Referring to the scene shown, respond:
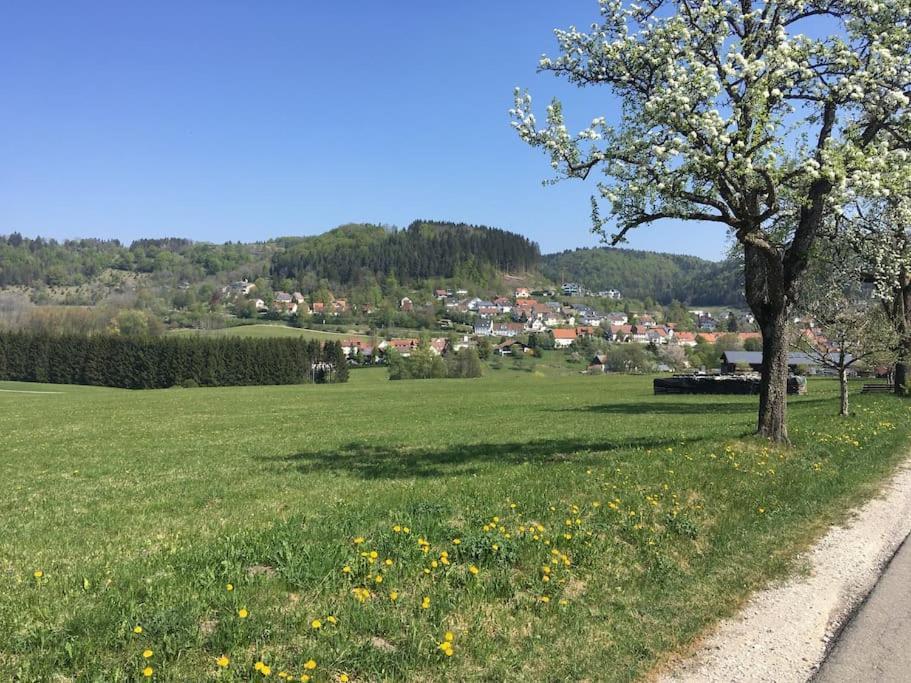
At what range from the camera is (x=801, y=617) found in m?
7.08

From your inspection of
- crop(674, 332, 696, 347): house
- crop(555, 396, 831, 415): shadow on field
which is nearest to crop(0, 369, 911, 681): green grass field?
crop(555, 396, 831, 415): shadow on field

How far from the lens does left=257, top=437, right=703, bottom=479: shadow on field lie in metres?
15.7

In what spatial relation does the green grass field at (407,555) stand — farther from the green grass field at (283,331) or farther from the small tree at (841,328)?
the green grass field at (283,331)

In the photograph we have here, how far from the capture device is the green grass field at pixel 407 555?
5504 millimetres

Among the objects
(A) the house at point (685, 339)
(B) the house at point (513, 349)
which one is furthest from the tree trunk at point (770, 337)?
(A) the house at point (685, 339)

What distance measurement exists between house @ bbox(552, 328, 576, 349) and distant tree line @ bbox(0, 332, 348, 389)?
8999 cm

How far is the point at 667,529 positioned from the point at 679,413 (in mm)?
27402

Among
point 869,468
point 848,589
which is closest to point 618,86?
point 869,468

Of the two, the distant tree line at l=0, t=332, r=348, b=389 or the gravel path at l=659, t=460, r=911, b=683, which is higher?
the gravel path at l=659, t=460, r=911, b=683

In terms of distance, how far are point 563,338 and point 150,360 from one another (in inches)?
4765

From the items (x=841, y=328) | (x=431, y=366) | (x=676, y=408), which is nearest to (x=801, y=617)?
(x=841, y=328)

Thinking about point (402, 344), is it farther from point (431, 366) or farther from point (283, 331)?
point (431, 366)

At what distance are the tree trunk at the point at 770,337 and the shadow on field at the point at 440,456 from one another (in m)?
2.29

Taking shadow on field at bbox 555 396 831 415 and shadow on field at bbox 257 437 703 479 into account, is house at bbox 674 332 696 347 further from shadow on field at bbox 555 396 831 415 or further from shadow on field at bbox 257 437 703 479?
shadow on field at bbox 257 437 703 479
